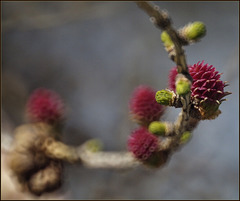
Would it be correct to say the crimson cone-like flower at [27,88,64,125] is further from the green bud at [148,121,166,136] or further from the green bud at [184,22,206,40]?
the green bud at [184,22,206,40]

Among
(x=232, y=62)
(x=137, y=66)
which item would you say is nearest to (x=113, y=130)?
(x=137, y=66)

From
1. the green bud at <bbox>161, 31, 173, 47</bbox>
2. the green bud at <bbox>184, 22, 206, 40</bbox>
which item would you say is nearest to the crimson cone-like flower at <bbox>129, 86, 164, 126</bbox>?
the green bud at <bbox>161, 31, 173, 47</bbox>

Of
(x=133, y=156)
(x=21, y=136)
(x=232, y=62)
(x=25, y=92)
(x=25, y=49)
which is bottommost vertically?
(x=133, y=156)

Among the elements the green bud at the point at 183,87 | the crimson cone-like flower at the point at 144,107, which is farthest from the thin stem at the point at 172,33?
the crimson cone-like flower at the point at 144,107

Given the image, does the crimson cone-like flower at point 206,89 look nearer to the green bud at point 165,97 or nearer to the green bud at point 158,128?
the green bud at point 165,97

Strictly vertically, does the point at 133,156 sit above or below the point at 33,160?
below

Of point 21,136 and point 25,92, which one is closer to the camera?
point 21,136

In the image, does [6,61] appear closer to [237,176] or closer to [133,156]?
[237,176]
